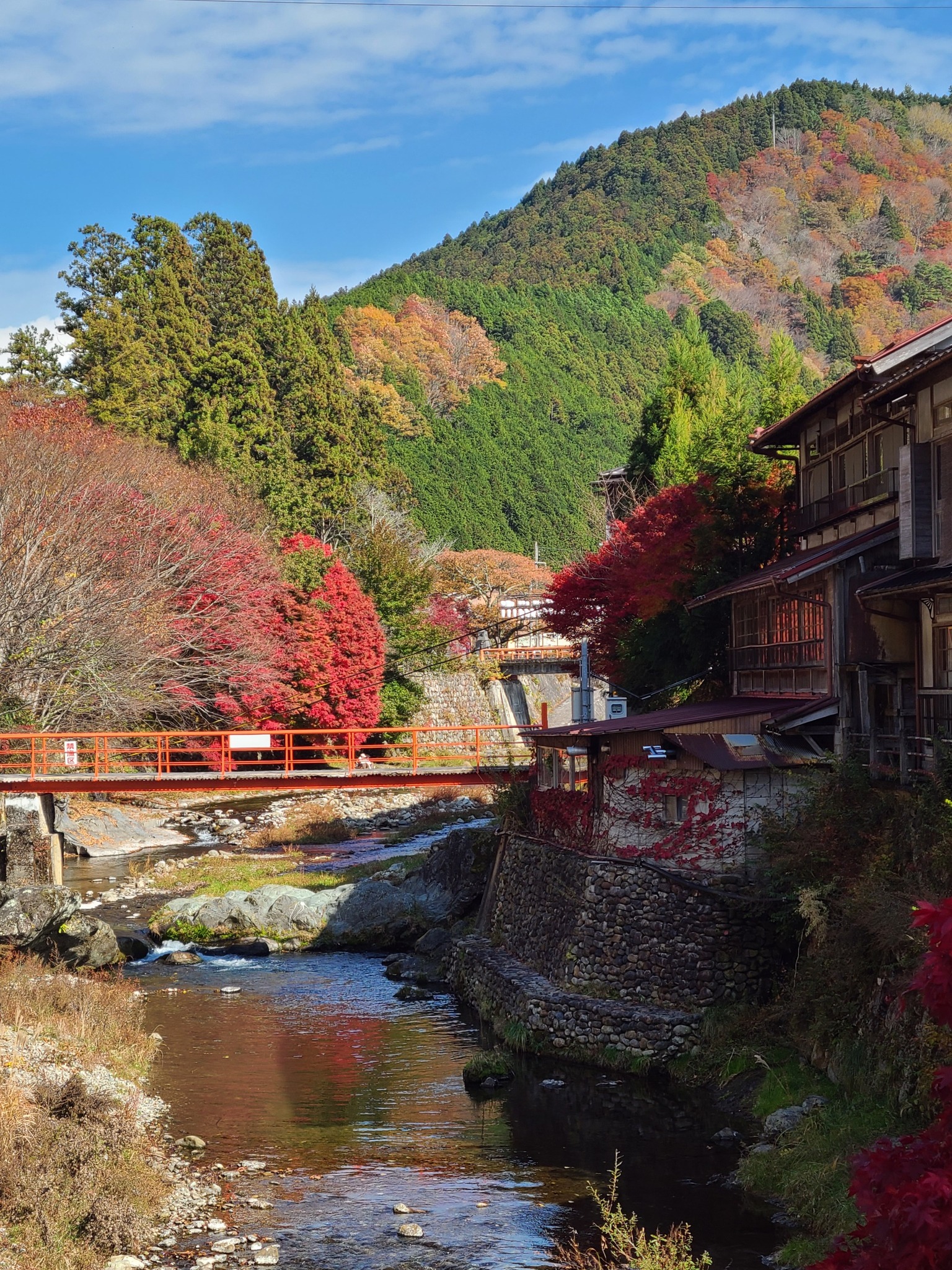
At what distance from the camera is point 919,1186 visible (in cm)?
689

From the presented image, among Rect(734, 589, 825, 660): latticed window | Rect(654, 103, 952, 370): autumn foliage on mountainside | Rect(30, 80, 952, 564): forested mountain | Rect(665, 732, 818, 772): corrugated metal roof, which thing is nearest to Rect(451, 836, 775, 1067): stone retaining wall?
Rect(665, 732, 818, 772): corrugated metal roof

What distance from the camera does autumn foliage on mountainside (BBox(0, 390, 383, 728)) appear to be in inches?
1479

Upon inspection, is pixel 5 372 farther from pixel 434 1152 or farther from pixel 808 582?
pixel 434 1152

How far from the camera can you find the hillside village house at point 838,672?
66.6 feet

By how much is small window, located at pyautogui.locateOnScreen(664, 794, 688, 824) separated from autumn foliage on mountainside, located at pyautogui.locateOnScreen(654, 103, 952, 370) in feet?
416

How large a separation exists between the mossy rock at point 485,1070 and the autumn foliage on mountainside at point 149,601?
22.2 metres

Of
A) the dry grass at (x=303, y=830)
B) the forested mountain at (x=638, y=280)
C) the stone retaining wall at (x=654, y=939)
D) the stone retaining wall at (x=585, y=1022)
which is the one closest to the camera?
the stone retaining wall at (x=585, y=1022)

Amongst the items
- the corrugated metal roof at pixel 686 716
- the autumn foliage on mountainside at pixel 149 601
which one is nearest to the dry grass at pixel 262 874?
the autumn foliage on mountainside at pixel 149 601

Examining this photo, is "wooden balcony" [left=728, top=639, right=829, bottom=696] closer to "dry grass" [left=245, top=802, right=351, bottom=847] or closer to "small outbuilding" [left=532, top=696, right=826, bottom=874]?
"small outbuilding" [left=532, top=696, right=826, bottom=874]

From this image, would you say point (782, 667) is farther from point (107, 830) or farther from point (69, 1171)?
point (107, 830)

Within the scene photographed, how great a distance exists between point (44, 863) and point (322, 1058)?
14.7m

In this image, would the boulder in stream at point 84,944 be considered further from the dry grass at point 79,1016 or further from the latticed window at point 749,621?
the latticed window at point 749,621

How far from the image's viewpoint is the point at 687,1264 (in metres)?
12.2

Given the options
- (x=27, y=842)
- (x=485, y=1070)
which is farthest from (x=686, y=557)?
(x=27, y=842)
